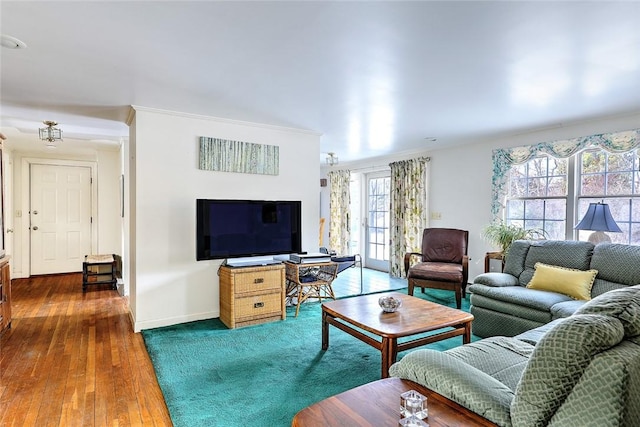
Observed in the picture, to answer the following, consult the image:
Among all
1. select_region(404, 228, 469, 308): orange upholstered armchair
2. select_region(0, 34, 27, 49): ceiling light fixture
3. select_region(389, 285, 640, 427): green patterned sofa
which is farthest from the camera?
select_region(404, 228, 469, 308): orange upholstered armchair

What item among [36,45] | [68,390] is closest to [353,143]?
[36,45]

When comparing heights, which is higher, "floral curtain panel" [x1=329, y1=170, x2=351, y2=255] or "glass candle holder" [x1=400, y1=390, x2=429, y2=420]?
"floral curtain panel" [x1=329, y1=170, x2=351, y2=255]

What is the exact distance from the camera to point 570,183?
169 inches

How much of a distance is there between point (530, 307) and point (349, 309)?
155 cm

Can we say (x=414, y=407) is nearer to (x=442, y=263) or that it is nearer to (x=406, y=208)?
(x=442, y=263)

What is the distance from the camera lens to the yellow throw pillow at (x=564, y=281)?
312 cm

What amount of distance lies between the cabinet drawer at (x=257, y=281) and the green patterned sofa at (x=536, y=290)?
198cm

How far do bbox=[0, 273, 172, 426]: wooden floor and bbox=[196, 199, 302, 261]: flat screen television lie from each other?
44.2 inches

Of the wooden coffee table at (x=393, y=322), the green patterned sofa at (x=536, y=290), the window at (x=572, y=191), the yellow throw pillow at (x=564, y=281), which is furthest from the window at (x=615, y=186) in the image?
the wooden coffee table at (x=393, y=322)

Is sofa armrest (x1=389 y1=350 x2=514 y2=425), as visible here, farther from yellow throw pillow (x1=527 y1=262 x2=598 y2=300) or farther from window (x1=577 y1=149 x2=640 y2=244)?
window (x1=577 y1=149 x2=640 y2=244)

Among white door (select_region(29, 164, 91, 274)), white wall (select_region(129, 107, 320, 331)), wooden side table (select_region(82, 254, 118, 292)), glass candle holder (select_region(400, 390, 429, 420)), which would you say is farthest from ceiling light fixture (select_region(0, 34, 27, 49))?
white door (select_region(29, 164, 91, 274))

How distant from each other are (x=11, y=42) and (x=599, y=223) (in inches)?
194

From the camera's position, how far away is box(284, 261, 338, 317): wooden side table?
4.14 meters

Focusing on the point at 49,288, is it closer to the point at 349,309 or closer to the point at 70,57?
the point at 70,57
